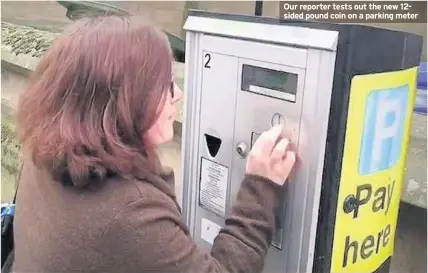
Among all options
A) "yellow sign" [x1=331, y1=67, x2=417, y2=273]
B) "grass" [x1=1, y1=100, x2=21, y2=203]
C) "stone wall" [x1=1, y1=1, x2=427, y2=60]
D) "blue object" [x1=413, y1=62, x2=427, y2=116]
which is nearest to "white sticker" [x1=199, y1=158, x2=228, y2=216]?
"yellow sign" [x1=331, y1=67, x2=417, y2=273]

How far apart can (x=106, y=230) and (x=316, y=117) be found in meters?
0.53

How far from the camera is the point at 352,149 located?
1405 mm

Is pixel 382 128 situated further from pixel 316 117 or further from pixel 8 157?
pixel 8 157

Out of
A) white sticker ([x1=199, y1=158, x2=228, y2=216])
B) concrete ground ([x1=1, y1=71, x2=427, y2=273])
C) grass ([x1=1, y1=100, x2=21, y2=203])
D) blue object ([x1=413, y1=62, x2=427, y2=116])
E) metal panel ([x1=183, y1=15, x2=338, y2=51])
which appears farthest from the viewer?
grass ([x1=1, y1=100, x2=21, y2=203])

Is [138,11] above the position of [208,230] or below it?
above

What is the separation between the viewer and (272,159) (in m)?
1.42

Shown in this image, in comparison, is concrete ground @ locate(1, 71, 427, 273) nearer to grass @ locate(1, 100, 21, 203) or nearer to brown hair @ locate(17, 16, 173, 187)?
brown hair @ locate(17, 16, 173, 187)

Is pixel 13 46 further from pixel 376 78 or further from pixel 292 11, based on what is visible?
pixel 376 78

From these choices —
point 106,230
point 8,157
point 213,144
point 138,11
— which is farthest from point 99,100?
point 138,11

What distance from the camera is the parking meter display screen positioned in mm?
1425

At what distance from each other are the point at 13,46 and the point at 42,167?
2.16 meters

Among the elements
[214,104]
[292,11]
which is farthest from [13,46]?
[214,104]

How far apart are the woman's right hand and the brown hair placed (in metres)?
0.26

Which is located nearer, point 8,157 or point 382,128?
point 382,128
